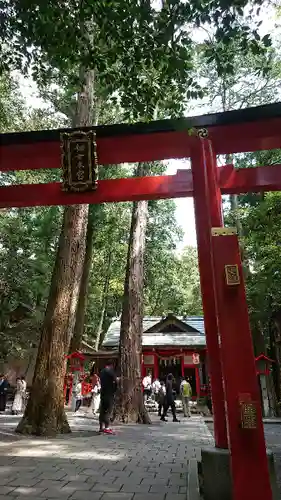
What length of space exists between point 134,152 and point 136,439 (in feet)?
18.8

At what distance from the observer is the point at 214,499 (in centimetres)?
373

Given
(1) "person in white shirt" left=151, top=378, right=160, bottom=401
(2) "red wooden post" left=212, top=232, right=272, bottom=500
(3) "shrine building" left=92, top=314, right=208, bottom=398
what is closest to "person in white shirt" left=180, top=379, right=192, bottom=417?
(1) "person in white shirt" left=151, top=378, right=160, bottom=401

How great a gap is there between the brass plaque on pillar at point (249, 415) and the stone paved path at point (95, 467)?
3.68 feet

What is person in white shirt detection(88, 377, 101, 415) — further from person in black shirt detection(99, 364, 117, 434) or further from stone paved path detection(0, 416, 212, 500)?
stone paved path detection(0, 416, 212, 500)

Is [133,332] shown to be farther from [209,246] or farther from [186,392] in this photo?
[209,246]

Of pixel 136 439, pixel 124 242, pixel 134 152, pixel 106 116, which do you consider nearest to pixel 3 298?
pixel 124 242

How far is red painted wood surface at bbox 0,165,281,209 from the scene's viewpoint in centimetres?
578

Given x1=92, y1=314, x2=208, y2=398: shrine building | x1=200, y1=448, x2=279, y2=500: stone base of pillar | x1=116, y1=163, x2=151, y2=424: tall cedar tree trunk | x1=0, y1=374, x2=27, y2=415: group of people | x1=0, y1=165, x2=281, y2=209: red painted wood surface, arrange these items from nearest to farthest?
1. x1=200, y1=448, x2=279, y2=500: stone base of pillar
2. x1=0, y1=165, x2=281, y2=209: red painted wood surface
3. x1=116, y1=163, x2=151, y2=424: tall cedar tree trunk
4. x1=0, y1=374, x2=27, y2=415: group of people
5. x1=92, y1=314, x2=208, y2=398: shrine building

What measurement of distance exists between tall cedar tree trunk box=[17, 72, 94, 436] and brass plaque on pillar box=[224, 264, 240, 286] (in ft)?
16.8

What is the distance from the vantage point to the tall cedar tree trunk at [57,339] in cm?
787

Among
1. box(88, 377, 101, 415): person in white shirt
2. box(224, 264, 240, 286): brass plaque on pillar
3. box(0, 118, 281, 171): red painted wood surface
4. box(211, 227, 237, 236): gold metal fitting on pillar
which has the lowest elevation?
box(88, 377, 101, 415): person in white shirt

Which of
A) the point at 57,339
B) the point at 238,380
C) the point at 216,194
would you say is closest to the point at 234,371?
the point at 238,380

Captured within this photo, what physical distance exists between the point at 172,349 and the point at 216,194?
52.7 feet

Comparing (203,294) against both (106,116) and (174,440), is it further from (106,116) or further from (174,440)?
(106,116)
